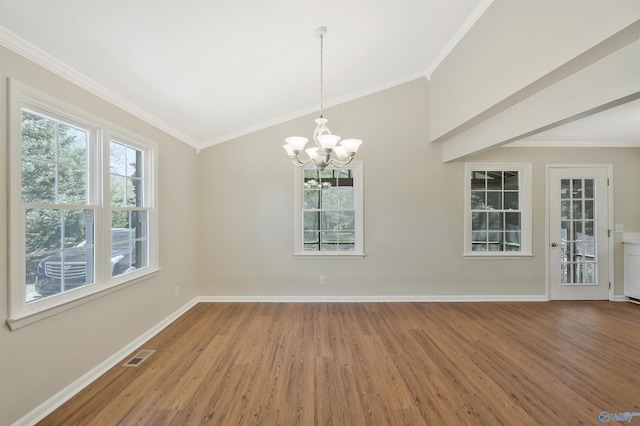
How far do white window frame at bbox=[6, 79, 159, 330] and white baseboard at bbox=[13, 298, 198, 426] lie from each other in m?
0.61

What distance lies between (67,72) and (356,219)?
3.56 meters

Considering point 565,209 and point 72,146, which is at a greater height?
point 72,146

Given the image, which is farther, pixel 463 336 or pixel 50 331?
pixel 463 336

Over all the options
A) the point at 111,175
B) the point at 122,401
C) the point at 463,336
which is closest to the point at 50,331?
the point at 122,401

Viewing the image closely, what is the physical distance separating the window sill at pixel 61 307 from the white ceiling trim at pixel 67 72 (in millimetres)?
1708

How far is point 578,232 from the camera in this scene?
4.23 metres

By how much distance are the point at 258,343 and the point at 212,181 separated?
258 cm

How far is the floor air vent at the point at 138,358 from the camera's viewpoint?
2.43 metres

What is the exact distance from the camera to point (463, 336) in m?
3.00


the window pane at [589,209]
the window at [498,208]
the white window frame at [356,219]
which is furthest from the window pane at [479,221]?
the white window frame at [356,219]

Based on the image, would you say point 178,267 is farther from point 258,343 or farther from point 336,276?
point 336,276

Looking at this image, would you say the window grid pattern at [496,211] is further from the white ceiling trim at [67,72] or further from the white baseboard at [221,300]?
the white ceiling trim at [67,72]

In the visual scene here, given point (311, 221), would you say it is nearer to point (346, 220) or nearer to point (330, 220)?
point (330, 220)

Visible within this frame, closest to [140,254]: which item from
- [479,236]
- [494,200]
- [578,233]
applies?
[479,236]
